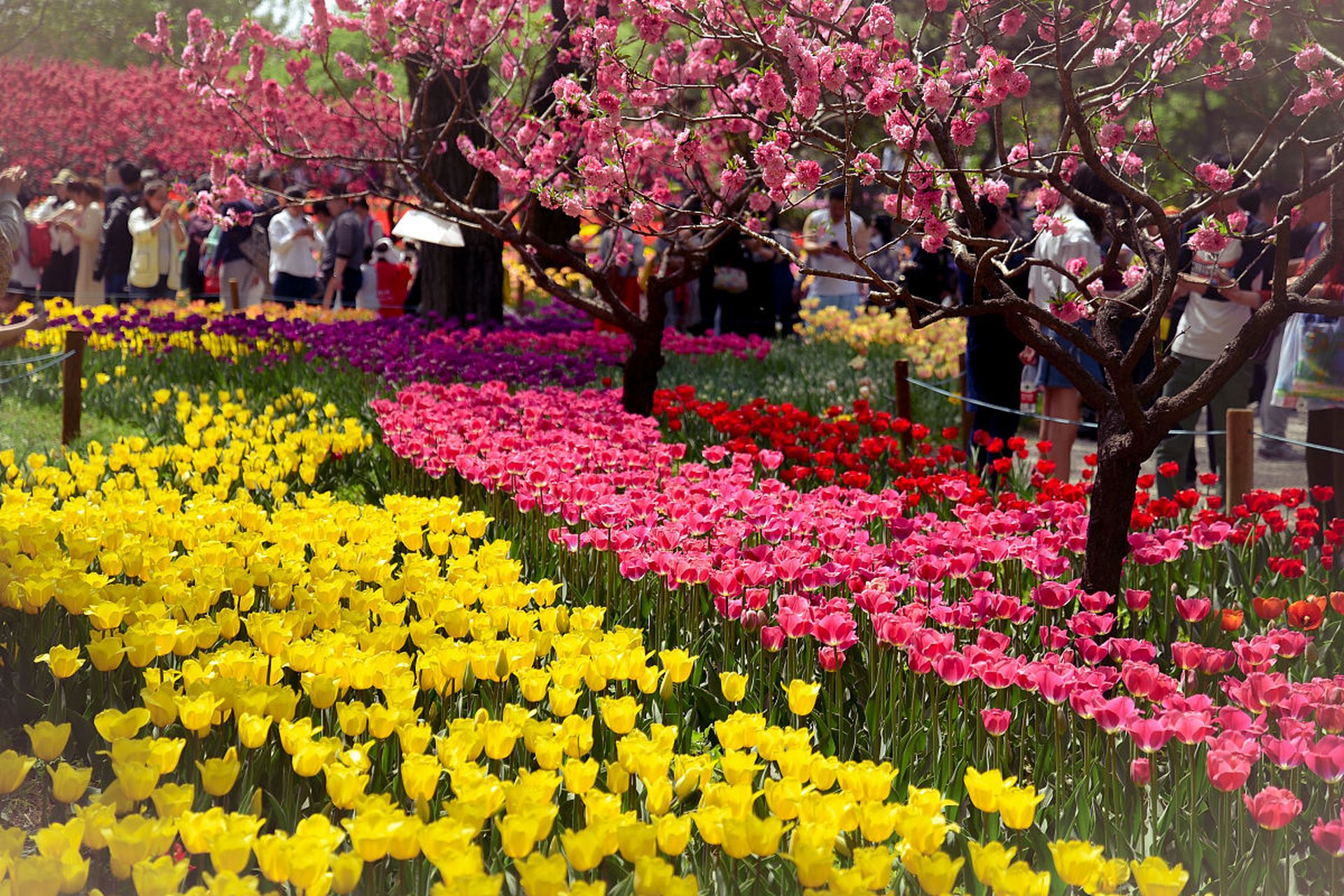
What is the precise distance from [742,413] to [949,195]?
4.86 ft

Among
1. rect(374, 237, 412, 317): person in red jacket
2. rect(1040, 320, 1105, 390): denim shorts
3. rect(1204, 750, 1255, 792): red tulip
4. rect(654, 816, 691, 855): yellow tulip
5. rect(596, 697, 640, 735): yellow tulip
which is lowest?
rect(654, 816, 691, 855): yellow tulip

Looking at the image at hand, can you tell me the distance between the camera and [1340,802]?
8.52 feet

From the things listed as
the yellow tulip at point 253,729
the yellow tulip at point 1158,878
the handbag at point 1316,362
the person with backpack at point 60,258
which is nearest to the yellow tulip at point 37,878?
the yellow tulip at point 253,729

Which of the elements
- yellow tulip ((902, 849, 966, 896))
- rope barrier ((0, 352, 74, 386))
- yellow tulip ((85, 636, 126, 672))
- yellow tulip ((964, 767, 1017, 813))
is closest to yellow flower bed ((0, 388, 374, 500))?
rope barrier ((0, 352, 74, 386))

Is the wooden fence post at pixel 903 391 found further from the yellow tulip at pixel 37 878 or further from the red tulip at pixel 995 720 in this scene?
the yellow tulip at pixel 37 878

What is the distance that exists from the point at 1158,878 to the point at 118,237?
46.8 feet

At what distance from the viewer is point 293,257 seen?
1312 cm

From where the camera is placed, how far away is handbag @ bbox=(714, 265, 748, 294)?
532 inches

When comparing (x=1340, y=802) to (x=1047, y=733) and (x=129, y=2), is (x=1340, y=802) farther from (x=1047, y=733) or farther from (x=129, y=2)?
(x=129, y=2)

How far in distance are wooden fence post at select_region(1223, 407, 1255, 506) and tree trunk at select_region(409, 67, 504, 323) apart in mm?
7387

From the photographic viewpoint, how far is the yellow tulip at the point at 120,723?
2.29 m

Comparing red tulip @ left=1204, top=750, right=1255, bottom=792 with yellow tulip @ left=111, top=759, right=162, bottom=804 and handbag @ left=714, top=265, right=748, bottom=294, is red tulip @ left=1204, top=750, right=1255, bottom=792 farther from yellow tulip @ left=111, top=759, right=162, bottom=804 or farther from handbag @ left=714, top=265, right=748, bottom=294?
handbag @ left=714, top=265, right=748, bottom=294

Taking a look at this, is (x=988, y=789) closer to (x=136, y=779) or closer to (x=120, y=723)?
(x=136, y=779)

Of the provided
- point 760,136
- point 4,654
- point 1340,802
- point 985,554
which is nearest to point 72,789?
point 4,654
